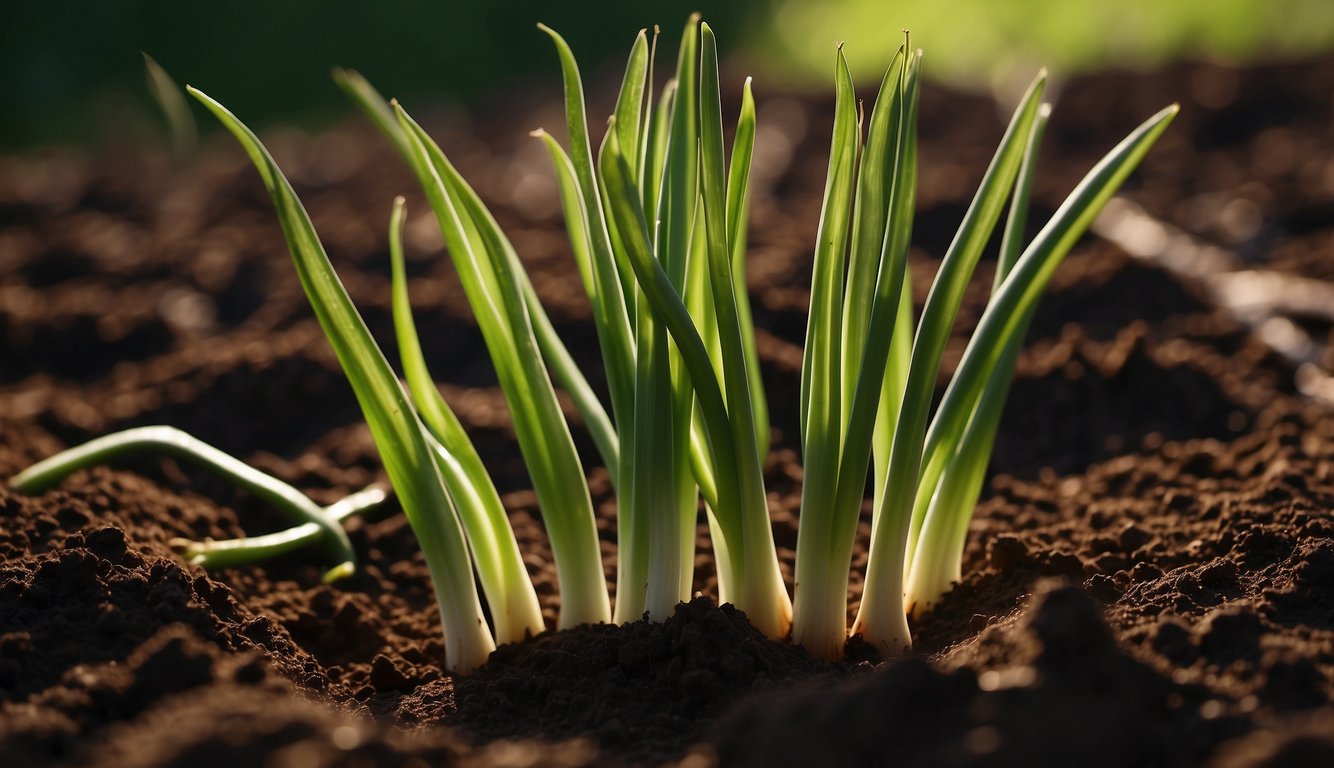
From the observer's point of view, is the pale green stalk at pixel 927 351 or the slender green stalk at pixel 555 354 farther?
the slender green stalk at pixel 555 354

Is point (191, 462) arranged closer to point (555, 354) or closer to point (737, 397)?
point (555, 354)

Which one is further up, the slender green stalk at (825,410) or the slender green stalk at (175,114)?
the slender green stalk at (175,114)

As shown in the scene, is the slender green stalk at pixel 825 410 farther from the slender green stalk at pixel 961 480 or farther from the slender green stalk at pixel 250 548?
the slender green stalk at pixel 250 548

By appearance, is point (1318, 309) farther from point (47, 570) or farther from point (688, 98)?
point (47, 570)

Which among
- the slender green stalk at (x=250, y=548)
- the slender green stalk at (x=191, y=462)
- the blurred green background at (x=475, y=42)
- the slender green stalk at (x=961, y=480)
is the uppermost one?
the blurred green background at (x=475, y=42)

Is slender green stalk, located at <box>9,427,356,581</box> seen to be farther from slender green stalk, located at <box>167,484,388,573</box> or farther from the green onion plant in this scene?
the green onion plant

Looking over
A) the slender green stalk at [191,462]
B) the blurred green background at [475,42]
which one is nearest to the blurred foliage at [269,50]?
the blurred green background at [475,42]

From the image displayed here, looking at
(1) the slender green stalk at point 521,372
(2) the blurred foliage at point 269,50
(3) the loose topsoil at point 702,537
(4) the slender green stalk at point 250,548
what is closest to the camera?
(3) the loose topsoil at point 702,537

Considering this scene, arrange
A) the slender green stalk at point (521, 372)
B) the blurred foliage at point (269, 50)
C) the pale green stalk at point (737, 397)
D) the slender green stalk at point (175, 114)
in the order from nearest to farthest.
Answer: the pale green stalk at point (737, 397), the slender green stalk at point (521, 372), the slender green stalk at point (175, 114), the blurred foliage at point (269, 50)

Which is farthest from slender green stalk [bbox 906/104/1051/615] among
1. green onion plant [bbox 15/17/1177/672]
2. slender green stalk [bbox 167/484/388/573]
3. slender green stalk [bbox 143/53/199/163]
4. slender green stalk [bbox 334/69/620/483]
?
slender green stalk [bbox 143/53/199/163]
